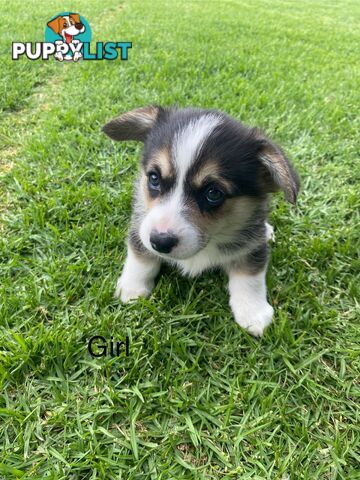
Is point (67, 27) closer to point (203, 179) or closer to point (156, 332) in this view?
point (203, 179)

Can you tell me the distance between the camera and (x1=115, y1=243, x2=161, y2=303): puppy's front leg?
253 cm

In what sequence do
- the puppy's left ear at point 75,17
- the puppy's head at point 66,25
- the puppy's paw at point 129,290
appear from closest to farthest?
1. the puppy's paw at point 129,290
2. the puppy's head at point 66,25
3. the puppy's left ear at point 75,17

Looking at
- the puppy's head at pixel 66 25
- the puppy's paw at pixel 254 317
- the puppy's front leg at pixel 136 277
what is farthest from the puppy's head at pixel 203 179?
the puppy's head at pixel 66 25

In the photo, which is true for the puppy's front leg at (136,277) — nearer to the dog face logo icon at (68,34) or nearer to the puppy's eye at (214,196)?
the puppy's eye at (214,196)

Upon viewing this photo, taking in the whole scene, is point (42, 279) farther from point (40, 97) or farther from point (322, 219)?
point (40, 97)

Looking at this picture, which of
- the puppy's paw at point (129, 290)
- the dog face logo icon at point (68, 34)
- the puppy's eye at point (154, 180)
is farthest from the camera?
the dog face logo icon at point (68, 34)

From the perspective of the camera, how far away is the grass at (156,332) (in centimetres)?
188

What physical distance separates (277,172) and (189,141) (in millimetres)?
500

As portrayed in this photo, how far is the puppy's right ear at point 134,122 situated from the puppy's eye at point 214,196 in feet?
2.43

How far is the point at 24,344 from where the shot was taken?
7.05 feet

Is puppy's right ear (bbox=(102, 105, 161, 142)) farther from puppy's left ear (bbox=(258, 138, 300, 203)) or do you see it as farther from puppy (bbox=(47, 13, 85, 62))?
puppy (bbox=(47, 13, 85, 62))

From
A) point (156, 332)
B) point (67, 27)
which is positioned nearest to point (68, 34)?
point (67, 27)

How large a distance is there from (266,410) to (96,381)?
2.91 feet

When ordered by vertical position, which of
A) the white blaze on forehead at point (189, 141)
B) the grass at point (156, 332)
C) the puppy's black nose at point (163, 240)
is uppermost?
the white blaze on forehead at point (189, 141)
